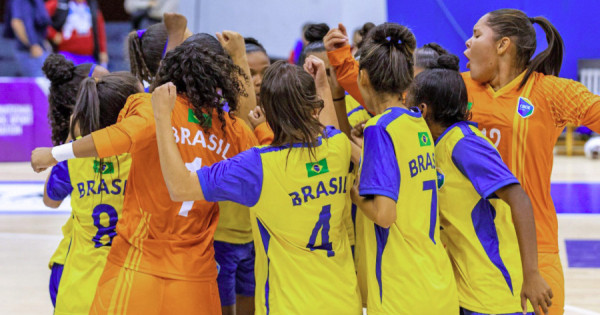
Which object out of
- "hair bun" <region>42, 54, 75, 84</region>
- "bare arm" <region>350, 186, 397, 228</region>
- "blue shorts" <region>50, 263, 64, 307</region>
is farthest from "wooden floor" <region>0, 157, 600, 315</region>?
"bare arm" <region>350, 186, 397, 228</region>

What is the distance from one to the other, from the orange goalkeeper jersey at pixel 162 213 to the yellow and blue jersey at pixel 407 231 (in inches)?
24.8

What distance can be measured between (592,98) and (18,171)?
9.71 metres

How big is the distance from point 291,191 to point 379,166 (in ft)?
1.02

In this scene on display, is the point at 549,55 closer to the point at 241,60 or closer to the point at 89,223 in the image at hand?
the point at 241,60

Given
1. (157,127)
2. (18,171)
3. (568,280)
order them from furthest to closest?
1. (18,171)
2. (568,280)
3. (157,127)

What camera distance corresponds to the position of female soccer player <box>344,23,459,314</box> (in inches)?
92.3

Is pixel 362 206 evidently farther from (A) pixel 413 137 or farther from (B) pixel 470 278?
(B) pixel 470 278

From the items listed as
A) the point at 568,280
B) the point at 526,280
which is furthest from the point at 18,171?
the point at 526,280

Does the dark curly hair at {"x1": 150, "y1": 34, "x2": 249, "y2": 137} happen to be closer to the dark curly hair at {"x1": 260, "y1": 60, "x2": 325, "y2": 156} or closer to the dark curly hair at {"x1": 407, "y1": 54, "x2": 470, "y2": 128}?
the dark curly hair at {"x1": 260, "y1": 60, "x2": 325, "y2": 156}

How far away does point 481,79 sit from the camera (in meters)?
2.95

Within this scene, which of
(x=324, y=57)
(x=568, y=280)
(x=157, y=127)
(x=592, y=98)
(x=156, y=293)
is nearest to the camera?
(x=157, y=127)

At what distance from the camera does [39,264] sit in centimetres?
616

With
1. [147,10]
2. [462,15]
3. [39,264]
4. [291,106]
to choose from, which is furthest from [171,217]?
[147,10]

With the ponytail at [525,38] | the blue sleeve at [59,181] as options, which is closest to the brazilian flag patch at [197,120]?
the blue sleeve at [59,181]
